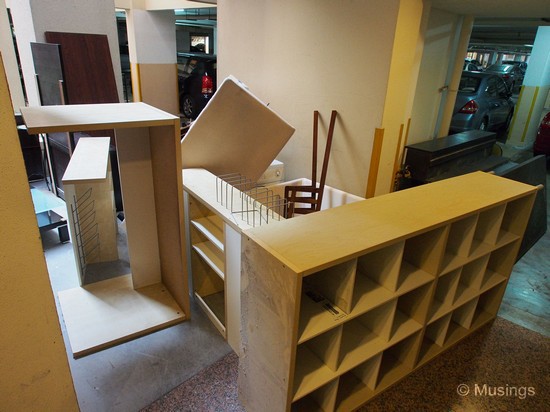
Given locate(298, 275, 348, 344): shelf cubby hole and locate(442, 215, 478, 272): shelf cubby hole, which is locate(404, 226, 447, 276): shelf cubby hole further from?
locate(298, 275, 348, 344): shelf cubby hole

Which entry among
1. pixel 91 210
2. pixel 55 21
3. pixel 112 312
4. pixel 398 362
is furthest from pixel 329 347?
pixel 55 21

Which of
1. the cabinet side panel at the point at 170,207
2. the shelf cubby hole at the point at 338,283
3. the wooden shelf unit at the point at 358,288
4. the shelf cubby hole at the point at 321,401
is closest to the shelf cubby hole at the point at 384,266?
the wooden shelf unit at the point at 358,288

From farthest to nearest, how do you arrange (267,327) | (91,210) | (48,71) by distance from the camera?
(48,71) → (91,210) → (267,327)

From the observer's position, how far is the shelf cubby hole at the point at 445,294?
6.14 ft

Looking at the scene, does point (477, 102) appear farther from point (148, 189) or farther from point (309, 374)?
point (309, 374)

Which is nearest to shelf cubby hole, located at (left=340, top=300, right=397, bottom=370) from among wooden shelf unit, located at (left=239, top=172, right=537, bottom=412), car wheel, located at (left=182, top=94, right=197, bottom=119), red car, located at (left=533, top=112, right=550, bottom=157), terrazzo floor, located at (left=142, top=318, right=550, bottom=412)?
wooden shelf unit, located at (left=239, top=172, right=537, bottom=412)

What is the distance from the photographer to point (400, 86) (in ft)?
9.14

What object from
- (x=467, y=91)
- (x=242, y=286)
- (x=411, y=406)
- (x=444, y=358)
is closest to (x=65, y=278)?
(x=242, y=286)

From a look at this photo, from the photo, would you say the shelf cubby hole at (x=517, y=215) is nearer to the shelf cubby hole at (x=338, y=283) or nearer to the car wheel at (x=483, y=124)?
the shelf cubby hole at (x=338, y=283)

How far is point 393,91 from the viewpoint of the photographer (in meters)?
2.75

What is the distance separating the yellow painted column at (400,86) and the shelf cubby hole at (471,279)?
109cm

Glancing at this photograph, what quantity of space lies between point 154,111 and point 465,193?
1662 mm

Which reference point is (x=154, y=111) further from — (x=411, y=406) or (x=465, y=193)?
(x=411, y=406)

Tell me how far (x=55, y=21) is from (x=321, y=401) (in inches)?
175
